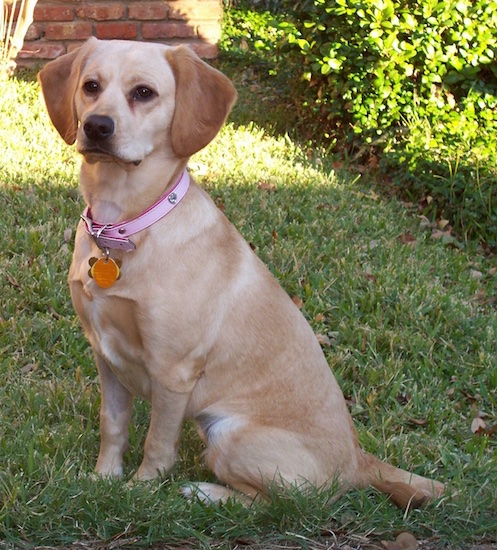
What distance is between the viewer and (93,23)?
8344 mm

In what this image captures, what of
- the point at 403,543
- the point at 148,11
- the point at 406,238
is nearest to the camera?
the point at 403,543

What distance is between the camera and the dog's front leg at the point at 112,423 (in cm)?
338

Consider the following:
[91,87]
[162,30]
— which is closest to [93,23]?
[162,30]

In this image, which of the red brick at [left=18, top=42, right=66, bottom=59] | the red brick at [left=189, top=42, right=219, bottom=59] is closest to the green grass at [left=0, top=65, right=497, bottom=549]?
the red brick at [left=18, top=42, right=66, bottom=59]

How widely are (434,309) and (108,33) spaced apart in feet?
16.2

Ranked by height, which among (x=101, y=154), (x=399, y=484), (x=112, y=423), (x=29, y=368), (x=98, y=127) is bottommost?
(x=29, y=368)

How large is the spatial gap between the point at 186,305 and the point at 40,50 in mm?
6122

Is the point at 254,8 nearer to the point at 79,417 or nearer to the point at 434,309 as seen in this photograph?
the point at 434,309

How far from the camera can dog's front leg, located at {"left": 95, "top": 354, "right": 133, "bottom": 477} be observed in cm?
338

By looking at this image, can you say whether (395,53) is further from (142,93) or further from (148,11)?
(142,93)

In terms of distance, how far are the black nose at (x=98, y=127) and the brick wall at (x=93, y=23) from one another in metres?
5.87

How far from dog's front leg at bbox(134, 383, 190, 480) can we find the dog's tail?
2.46 ft

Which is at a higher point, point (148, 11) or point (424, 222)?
point (148, 11)

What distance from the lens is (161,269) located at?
300 cm
